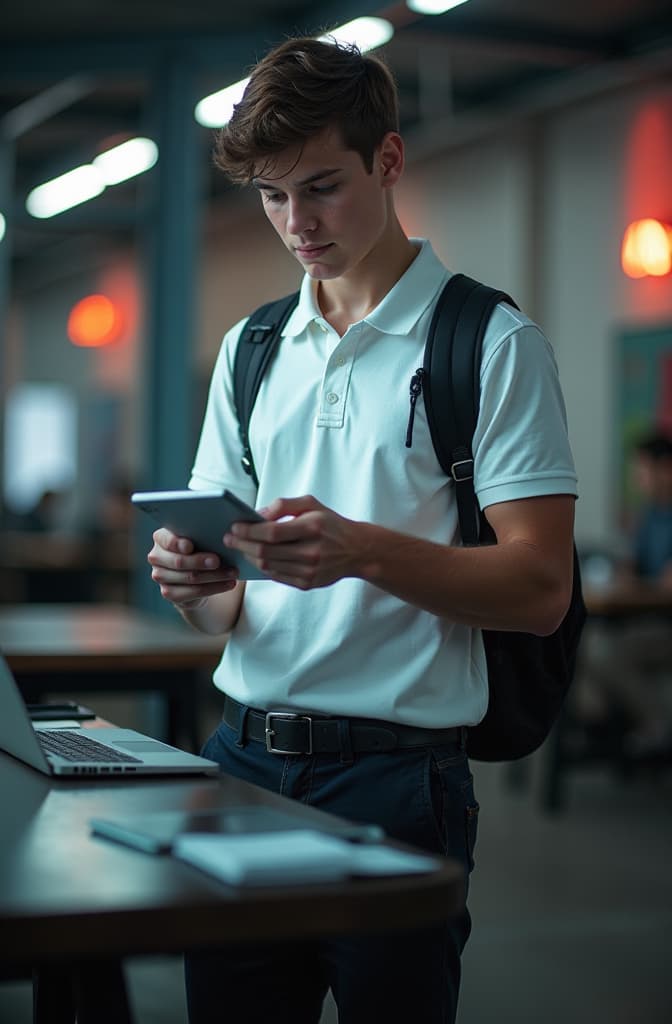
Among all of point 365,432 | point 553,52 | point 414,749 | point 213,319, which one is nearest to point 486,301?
point 365,432

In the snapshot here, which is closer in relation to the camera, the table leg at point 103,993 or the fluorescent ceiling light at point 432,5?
the table leg at point 103,993

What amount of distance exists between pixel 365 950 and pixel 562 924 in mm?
2486

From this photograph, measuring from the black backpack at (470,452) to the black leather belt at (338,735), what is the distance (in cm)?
10

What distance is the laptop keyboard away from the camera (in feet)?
4.80

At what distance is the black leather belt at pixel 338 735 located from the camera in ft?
4.90

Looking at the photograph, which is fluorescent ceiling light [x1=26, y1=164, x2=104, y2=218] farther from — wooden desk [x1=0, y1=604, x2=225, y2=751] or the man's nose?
the man's nose

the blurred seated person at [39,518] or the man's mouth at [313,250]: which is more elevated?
the man's mouth at [313,250]

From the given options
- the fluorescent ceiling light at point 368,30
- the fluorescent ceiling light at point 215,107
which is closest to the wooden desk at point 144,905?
the fluorescent ceiling light at point 368,30

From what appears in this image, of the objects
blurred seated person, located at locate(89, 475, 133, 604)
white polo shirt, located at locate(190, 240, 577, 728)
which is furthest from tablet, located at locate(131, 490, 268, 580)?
blurred seated person, located at locate(89, 475, 133, 604)

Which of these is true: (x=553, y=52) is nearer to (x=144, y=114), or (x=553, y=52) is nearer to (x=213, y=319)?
(x=144, y=114)

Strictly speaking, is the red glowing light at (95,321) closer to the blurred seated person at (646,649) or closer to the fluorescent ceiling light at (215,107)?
the fluorescent ceiling light at (215,107)

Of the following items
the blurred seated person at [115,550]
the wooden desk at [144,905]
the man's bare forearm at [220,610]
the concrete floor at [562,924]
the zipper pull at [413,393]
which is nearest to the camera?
the wooden desk at [144,905]

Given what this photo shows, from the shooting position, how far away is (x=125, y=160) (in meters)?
7.98

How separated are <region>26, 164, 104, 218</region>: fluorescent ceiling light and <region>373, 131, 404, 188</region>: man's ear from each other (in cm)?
707
